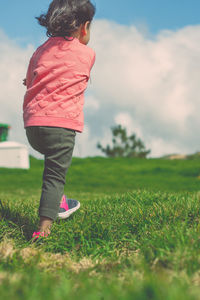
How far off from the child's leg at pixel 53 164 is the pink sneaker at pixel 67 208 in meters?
0.24

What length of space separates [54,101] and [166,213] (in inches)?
51.5

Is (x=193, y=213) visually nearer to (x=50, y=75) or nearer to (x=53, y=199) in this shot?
(x=53, y=199)

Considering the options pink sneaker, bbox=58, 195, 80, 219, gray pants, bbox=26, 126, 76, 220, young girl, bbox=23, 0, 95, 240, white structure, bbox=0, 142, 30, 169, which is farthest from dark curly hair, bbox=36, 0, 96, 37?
white structure, bbox=0, 142, 30, 169

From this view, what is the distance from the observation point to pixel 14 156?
63.0 ft

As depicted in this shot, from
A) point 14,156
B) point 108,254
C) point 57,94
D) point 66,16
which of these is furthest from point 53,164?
point 14,156

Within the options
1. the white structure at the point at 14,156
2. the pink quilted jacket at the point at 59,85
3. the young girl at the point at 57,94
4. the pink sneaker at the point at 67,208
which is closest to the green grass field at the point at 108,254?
the pink sneaker at the point at 67,208

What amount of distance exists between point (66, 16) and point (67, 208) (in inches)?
66.2

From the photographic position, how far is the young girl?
8.77ft

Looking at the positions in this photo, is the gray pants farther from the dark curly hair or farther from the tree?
the tree

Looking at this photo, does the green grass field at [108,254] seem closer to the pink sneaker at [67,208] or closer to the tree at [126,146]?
the pink sneaker at [67,208]

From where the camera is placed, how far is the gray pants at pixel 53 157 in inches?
105

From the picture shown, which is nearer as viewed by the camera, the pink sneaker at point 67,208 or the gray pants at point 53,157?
the gray pants at point 53,157

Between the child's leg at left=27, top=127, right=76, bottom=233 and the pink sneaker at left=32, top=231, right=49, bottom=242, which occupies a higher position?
the child's leg at left=27, top=127, right=76, bottom=233

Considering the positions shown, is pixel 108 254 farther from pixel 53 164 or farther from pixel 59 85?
pixel 59 85
